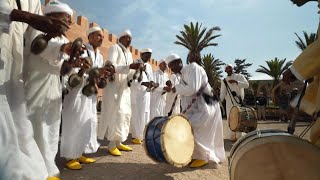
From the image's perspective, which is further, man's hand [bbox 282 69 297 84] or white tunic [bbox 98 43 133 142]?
white tunic [bbox 98 43 133 142]

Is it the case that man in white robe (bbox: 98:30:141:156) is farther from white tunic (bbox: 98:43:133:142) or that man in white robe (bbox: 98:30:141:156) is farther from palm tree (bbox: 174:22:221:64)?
palm tree (bbox: 174:22:221:64)

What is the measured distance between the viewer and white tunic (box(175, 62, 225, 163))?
190 inches

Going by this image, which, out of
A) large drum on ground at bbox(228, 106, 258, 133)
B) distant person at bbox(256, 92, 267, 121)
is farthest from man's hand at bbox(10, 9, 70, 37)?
distant person at bbox(256, 92, 267, 121)

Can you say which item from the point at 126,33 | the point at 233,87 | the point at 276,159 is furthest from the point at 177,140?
the point at 233,87

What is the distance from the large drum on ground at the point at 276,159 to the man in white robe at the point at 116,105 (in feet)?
11.5

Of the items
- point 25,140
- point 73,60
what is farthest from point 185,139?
point 25,140

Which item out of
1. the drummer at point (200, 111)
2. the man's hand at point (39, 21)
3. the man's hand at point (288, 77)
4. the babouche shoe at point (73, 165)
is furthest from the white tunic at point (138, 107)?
the man's hand at point (288, 77)

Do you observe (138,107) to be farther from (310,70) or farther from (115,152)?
(310,70)

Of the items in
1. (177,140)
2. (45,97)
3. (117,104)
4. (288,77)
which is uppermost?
(288,77)

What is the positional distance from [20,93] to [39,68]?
1.70 feet

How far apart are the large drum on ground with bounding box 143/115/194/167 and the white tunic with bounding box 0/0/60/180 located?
1.64 meters

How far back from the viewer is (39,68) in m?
3.20

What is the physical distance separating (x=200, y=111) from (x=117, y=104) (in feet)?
4.96

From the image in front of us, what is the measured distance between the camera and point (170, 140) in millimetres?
3994
